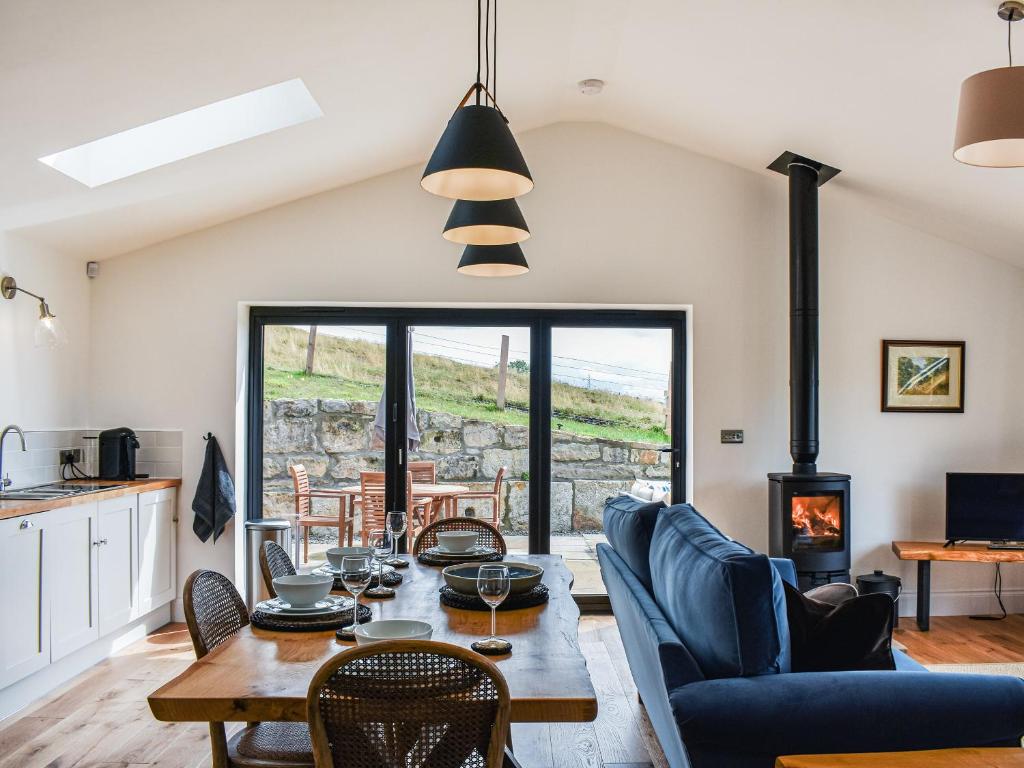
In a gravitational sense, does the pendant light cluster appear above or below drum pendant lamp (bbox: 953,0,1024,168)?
below

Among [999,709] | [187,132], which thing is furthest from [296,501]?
[999,709]

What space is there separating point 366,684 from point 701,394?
4.15m

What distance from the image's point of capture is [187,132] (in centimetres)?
444

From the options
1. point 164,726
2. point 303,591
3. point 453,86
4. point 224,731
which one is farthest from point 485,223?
point 164,726

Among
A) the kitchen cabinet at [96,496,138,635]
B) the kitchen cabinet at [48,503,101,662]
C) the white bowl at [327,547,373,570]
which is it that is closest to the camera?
the white bowl at [327,547,373,570]

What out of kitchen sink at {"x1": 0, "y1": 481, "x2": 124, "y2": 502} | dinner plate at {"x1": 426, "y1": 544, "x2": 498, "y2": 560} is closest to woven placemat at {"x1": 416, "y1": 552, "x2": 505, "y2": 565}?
dinner plate at {"x1": 426, "y1": 544, "x2": 498, "y2": 560}

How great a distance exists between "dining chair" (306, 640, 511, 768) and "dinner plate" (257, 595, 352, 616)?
0.72 metres

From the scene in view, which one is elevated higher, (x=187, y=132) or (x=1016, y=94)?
(x=187, y=132)

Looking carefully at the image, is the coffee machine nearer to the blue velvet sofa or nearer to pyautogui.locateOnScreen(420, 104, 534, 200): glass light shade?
pyautogui.locateOnScreen(420, 104, 534, 200): glass light shade

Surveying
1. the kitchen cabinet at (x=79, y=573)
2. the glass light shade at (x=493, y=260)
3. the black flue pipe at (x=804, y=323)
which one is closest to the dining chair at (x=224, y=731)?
the glass light shade at (x=493, y=260)

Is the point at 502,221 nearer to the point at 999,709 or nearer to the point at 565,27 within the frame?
the point at 565,27

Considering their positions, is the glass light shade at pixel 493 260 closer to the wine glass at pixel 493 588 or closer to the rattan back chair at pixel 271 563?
the rattan back chair at pixel 271 563

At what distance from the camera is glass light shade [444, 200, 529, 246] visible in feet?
9.73

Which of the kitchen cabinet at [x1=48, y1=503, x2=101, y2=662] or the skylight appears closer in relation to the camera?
the kitchen cabinet at [x1=48, y1=503, x2=101, y2=662]
